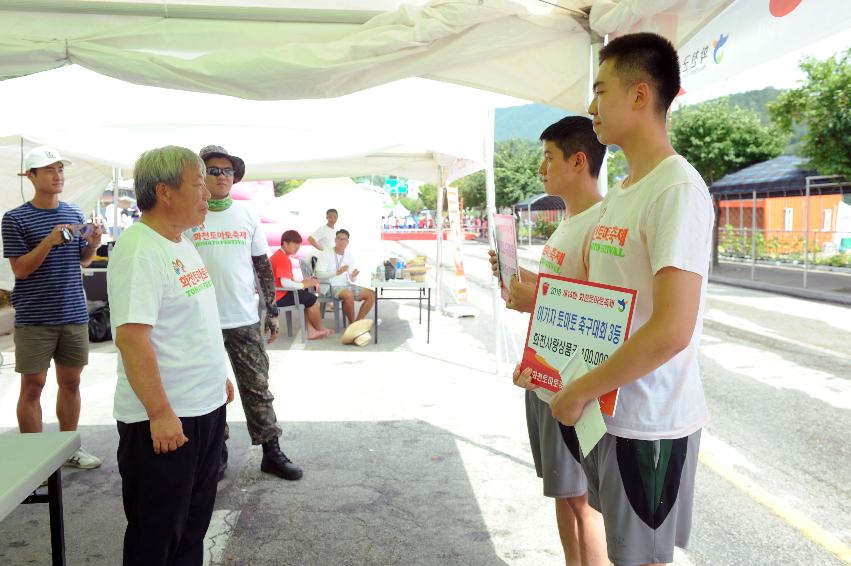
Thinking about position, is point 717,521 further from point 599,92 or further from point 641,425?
point 599,92

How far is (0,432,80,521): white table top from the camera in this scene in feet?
6.04

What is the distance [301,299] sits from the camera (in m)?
9.26

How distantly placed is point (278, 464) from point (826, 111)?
14.0m

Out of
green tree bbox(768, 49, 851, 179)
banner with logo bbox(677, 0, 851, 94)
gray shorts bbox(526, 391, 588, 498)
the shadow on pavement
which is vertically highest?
green tree bbox(768, 49, 851, 179)

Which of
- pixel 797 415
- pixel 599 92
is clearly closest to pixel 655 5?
pixel 599 92

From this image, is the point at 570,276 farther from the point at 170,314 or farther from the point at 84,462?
the point at 84,462

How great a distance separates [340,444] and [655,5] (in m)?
3.46

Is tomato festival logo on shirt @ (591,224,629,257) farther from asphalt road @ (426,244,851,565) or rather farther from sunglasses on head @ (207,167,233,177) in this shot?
sunglasses on head @ (207,167,233,177)

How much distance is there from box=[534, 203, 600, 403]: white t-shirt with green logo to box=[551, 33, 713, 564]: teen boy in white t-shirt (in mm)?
416

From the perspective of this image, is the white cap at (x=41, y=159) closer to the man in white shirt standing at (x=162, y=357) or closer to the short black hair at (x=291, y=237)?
the man in white shirt standing at (x=162, y=357)

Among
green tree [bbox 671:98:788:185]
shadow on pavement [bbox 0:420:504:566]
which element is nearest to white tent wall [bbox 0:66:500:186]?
shadow on pavement [bbox 0:420:504:566]

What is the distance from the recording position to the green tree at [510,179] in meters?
53.2

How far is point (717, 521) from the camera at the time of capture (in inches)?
135

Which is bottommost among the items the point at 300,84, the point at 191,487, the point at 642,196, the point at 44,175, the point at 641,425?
the point at 191,487
